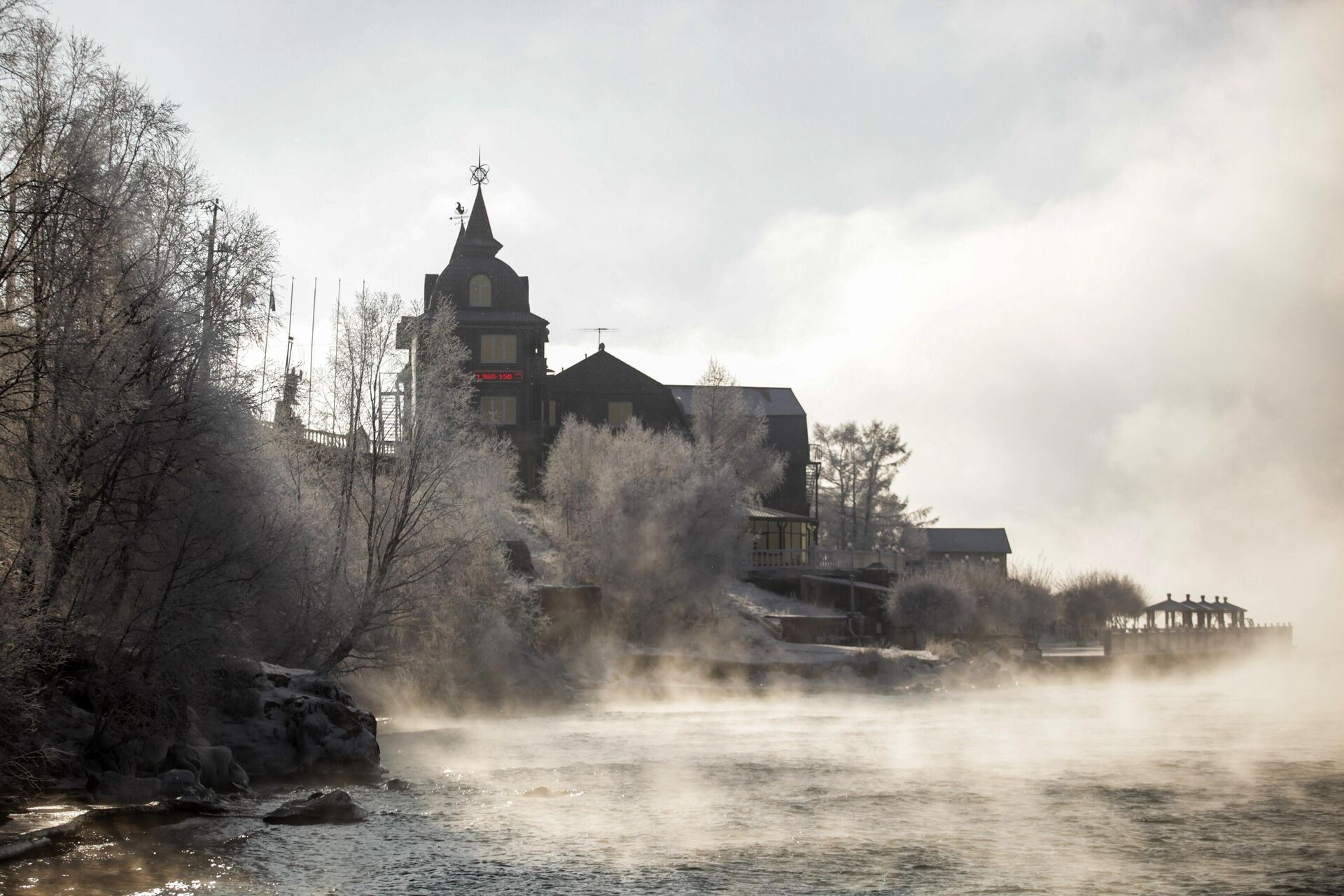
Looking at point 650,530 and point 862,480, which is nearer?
point 650,530

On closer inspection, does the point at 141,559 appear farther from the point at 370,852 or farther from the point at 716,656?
the point at 716,656

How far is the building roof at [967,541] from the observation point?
114 metres

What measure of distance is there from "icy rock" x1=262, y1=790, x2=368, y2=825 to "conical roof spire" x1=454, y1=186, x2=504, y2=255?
206 ft

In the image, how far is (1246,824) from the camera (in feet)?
68.0

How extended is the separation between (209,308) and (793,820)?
50.6ft

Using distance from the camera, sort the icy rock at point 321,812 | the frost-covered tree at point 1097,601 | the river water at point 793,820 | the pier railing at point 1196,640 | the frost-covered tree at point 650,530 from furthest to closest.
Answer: the frost-covered tree at point 1097,601 → the pier railing at point 1196,640 → the frost-covered tree at point 650,530 → the icy rock at point 321,812 → the river water at point 793,820

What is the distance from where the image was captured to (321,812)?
20734mm

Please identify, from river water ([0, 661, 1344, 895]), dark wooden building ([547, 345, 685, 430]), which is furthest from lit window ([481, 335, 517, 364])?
river water ([0, 661, 1344, 895])

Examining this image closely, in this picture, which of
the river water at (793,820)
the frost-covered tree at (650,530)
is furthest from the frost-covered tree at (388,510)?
the frost-covered tree at (650,530)

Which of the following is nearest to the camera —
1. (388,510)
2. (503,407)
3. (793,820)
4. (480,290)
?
(793,820)

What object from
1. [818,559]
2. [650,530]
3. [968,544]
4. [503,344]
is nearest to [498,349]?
[503,344]

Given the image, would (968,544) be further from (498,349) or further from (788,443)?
(498,349)

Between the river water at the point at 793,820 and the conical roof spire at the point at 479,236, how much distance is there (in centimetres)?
4810

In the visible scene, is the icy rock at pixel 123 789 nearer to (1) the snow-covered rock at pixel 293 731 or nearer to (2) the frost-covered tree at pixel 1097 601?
(1) the snow-covered rock at pixel 293 731
